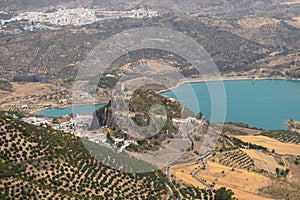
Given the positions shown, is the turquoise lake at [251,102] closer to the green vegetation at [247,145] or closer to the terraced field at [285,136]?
the terraced field at [285,136]

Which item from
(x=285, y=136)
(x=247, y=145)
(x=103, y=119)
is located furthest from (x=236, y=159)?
(x=285, y=136)

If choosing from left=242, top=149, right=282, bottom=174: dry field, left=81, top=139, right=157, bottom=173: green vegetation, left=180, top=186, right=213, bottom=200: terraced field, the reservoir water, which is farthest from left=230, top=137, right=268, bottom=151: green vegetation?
left=81, top=139, right=157, bottom=173: green vegetation

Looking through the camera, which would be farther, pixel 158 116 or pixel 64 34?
pixel 64 34

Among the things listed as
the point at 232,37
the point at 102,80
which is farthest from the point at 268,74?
the point at 102,80

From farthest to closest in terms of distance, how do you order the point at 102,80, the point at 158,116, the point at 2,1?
the point at 2,1 → the point at 102,80 → the point at 158,116

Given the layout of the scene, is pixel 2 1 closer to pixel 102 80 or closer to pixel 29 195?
pixel 102 80

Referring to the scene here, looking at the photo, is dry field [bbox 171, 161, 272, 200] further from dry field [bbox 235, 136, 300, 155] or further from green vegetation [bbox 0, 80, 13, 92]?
green vegetation [bbox 0, 80, 13, 92]

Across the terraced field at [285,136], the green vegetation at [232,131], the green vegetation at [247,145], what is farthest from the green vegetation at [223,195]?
the green vegetation at [232,131]
